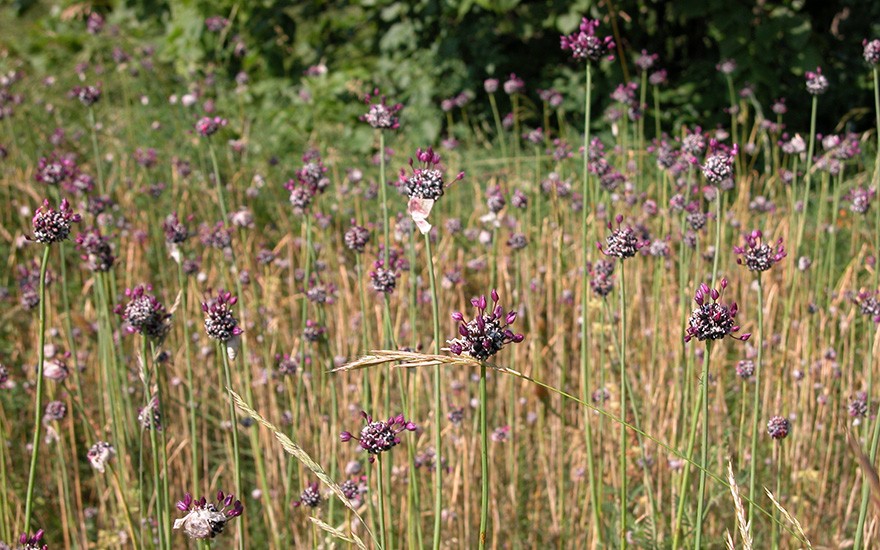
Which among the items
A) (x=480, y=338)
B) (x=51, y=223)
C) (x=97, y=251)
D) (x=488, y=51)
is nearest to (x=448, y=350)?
(x=480, y=338)

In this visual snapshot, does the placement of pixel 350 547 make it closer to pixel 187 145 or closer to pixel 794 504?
pixel 794 504

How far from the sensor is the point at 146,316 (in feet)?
5.60

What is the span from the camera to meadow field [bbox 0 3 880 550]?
1.75 metres

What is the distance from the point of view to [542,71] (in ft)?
18.9

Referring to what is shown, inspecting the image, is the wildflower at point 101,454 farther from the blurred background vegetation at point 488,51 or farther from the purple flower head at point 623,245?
the blurred background vegetation at point 488,51

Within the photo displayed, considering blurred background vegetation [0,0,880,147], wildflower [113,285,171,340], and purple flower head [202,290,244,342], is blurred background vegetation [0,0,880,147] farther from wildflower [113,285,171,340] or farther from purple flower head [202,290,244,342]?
purple flower head [202,290,244,342]

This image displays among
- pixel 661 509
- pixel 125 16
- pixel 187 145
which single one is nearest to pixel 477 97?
pixel 187 145

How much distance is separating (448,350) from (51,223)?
0.78 metres

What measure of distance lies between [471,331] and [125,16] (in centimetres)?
694

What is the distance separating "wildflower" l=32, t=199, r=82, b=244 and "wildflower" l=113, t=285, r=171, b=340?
155 mm

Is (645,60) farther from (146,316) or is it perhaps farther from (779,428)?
(146,316)

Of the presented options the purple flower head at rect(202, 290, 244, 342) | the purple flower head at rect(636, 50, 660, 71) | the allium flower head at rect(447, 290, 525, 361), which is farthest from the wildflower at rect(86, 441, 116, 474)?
the purple flower head at rect(636, 50, 660, 71)

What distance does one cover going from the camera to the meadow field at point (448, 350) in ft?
5.74

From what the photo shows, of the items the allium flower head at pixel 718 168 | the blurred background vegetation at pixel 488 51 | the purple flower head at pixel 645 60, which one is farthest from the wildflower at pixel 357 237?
the blurred background vegetation at pixel 488 51
